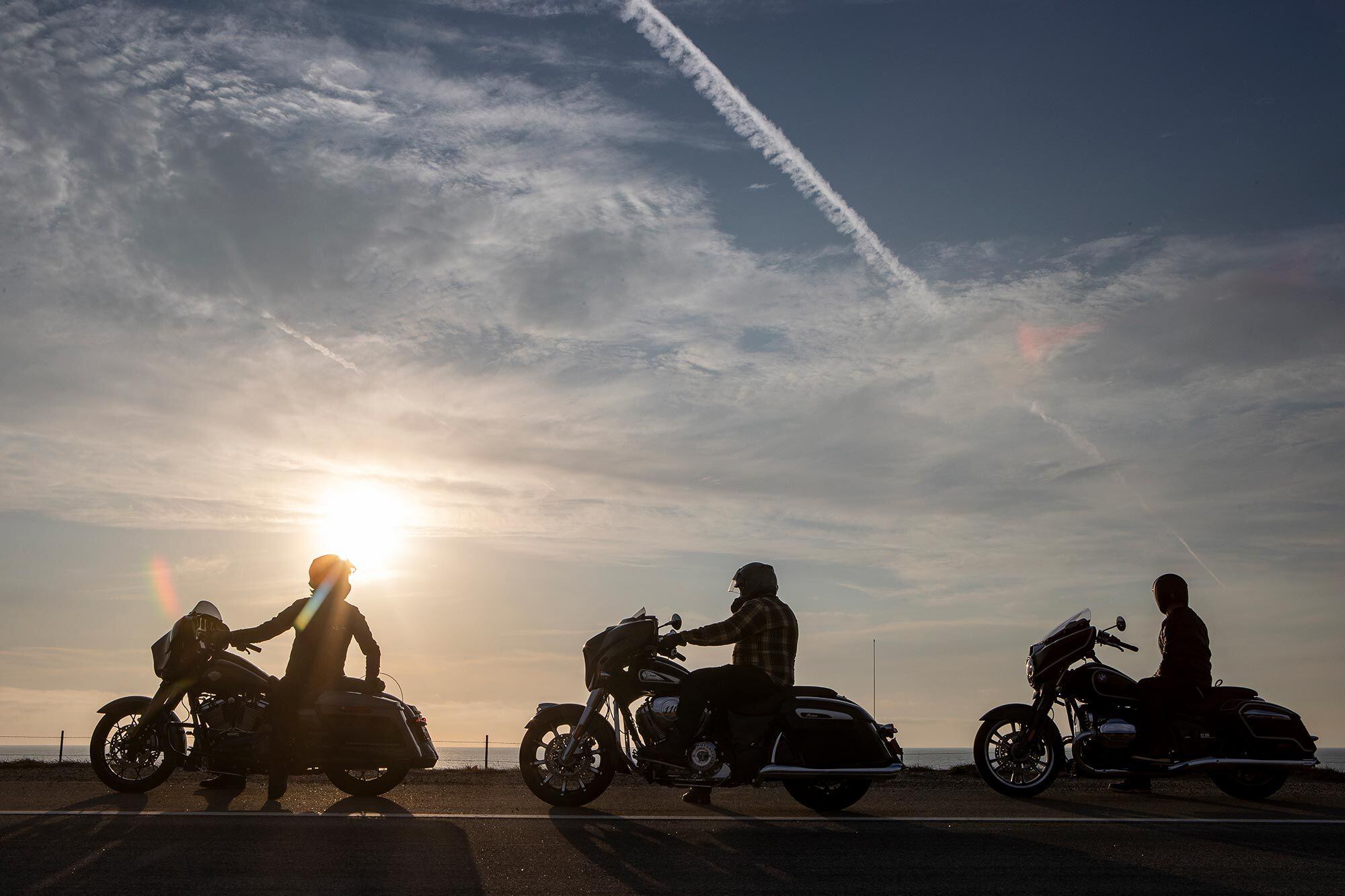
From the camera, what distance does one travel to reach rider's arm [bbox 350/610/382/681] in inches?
452

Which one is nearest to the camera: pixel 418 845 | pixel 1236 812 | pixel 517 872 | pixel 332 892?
pixel 332 892

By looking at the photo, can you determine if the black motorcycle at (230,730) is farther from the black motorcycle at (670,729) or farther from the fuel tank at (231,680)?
the black motorcycle at (670,729)

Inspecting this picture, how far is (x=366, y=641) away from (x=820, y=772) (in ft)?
14.8

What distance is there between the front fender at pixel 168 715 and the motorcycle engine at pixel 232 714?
23 cm

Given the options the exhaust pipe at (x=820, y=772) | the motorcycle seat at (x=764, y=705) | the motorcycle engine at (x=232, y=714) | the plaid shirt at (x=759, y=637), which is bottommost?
the exhaust pipe at (x=820, y=772)

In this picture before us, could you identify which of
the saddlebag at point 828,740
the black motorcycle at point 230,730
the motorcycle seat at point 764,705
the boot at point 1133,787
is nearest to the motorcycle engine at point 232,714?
the black motorcycle at point 230,730

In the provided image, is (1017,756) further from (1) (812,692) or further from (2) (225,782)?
(2) (225,782)

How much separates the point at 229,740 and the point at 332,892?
18.3 feet

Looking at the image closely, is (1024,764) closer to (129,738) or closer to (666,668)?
(666,668)

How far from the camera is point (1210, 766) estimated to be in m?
10.6

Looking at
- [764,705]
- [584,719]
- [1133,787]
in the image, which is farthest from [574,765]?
[1133,787]

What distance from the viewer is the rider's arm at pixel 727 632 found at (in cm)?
1012

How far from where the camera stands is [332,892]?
233 inches

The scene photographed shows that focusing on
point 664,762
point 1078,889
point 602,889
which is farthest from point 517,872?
point 664,762
